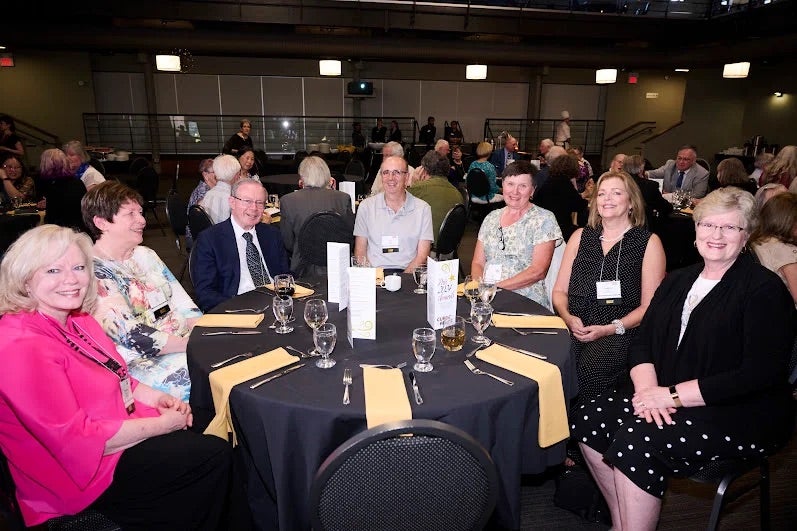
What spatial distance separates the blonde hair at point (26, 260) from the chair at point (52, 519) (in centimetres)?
43

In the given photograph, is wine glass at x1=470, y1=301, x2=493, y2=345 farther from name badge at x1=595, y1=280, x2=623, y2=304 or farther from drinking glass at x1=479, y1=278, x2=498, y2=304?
name badge at x1=595, y1=280, x2=623, y2=304

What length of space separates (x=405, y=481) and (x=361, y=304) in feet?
2.75

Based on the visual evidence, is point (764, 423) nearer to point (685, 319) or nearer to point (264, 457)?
point (685, 319)

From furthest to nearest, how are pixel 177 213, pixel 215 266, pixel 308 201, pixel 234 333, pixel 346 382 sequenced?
pixel 177 213, pixel 308 201, pixel 215 266, pixel 234 333, pixel 346 382

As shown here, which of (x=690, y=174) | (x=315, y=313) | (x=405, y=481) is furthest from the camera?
(x=690, y=174)

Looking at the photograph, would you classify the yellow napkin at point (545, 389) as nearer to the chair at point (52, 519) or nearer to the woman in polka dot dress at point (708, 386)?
the woman in polka dot dress at point (708, 386)

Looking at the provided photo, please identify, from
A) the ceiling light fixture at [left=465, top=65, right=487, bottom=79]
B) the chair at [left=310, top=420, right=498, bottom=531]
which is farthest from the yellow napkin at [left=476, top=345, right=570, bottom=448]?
the ceiling light fixture at [left=465, top=65, right=487, bottom=79]

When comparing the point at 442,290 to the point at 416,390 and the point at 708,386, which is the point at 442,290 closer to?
the point at 416,390

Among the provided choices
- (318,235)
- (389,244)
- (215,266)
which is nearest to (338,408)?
(215,266)

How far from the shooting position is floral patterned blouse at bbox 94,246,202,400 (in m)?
2.18

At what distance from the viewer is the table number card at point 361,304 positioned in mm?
1842

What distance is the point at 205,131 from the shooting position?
1466cm

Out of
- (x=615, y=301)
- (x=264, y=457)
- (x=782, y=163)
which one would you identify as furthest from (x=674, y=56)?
(x=264, y=457)

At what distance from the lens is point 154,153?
1414 cm
